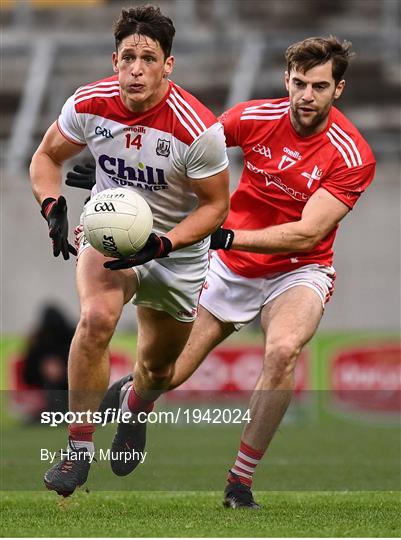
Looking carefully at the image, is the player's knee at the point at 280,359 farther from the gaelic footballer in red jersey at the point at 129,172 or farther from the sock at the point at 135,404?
the sock at the point at 135,404

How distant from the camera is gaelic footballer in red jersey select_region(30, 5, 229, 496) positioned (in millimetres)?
6402

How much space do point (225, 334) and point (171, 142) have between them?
1.73 meters

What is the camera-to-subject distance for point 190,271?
23.5ft

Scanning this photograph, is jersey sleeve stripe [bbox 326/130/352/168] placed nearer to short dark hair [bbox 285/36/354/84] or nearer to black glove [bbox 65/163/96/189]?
short dark hair [bbox 285/36/354/84]

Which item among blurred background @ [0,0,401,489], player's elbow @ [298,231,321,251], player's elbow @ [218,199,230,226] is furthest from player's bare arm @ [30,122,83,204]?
blurred background @ [0,0,401,489]

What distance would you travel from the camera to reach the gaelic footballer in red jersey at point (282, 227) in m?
7.16

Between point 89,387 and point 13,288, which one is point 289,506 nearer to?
point 89,387

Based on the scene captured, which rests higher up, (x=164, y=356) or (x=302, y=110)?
(x=302, y=110)

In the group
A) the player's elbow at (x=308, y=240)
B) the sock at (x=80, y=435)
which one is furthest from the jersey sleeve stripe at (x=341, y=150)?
the sock at (x=80, y=435)

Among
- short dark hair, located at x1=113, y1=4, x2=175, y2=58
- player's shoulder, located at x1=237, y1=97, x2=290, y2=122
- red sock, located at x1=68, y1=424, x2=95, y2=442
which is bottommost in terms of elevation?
red sock, located at x1=68, y1=424, x2=95, y2=442

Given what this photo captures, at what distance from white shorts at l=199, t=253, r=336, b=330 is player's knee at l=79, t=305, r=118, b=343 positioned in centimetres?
150

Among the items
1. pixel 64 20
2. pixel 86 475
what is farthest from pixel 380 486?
pixel 64 20

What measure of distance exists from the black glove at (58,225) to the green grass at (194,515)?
1.37 metres

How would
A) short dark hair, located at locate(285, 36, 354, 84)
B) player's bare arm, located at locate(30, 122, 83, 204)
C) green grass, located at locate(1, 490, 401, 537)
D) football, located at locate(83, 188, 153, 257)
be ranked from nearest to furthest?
green grass, located at locate(1, 490, 401, 537) < football, located at locate(83, 188, 153, 257) < player's bare arm, located at locate(30, 122, 83, 204) < short dark hair, located at locate(285, 36, 354, 84)
